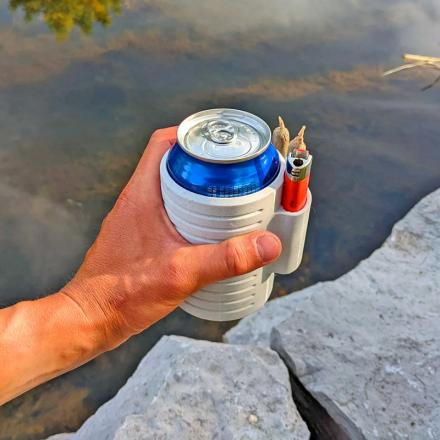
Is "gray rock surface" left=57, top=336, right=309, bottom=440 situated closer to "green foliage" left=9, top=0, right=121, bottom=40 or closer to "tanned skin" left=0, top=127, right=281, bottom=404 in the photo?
"tanned skin" left=0, top=127, right=281, bottom=404

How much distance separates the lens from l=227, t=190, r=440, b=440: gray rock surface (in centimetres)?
188

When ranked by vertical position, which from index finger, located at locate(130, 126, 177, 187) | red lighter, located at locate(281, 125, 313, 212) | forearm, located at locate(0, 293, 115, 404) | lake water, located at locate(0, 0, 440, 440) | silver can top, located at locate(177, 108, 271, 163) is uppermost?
silver can top, located at locate(177, 108, 271, 163)

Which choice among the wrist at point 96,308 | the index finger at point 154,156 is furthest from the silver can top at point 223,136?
the wrist at point 96,308

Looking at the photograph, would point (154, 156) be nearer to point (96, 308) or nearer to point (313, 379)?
point (96, 308)

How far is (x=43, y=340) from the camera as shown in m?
1.44

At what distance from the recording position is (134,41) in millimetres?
4184

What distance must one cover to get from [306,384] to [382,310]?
0.47 metres

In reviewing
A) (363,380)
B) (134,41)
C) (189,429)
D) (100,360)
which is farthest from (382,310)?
(134,41)

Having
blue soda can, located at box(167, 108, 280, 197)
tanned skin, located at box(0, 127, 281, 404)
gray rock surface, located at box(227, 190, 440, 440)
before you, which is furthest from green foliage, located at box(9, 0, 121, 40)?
blue soda can, located at box(167, 108, 280, 197)

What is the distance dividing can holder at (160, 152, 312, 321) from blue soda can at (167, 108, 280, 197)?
2 centimetres

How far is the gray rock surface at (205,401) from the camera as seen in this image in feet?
5.99

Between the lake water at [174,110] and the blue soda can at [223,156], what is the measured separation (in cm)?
154

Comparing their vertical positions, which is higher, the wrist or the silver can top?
the silver can top

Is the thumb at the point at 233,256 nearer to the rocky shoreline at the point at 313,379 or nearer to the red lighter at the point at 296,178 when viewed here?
the red lighter at the point at 296,178
